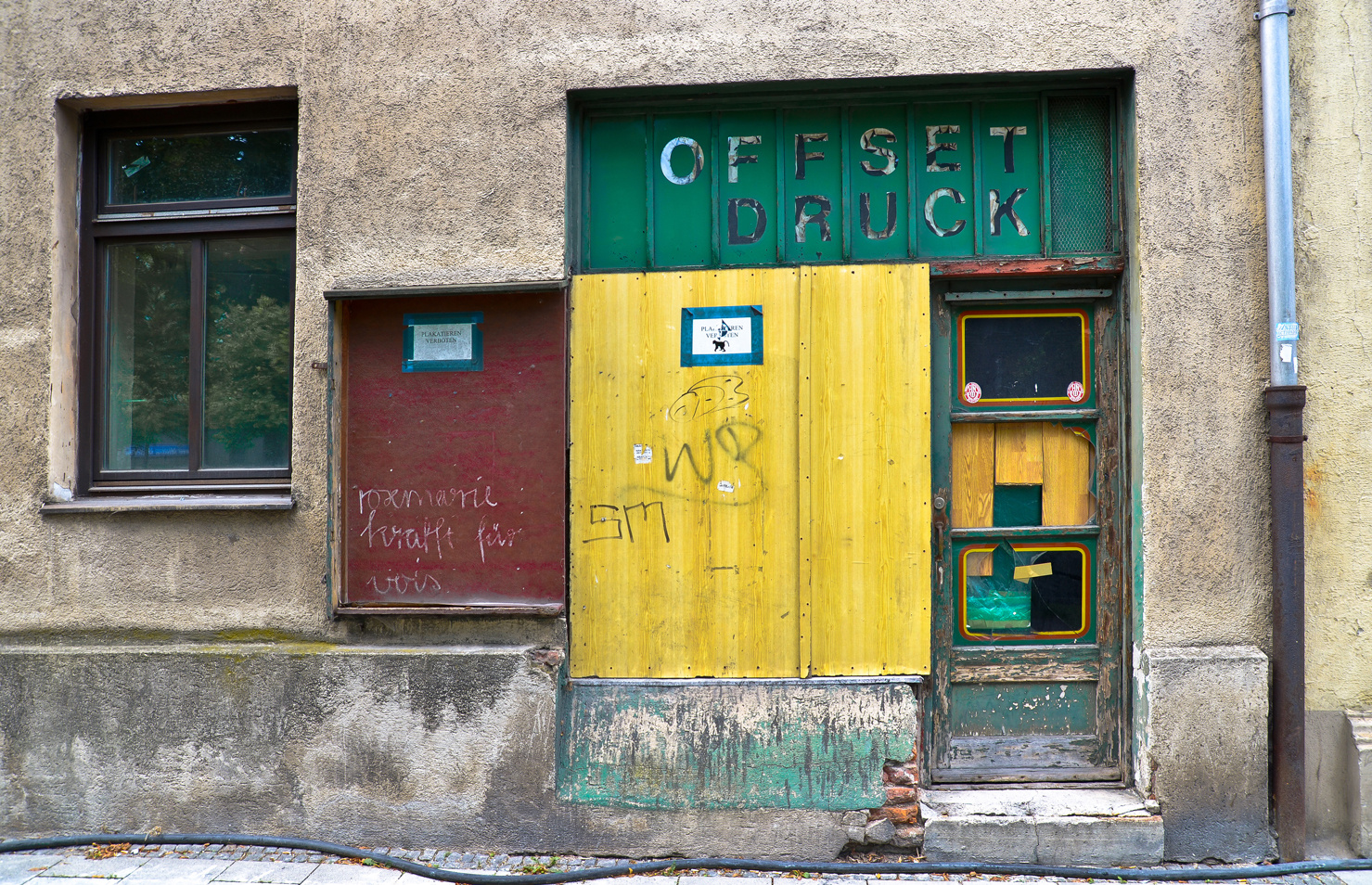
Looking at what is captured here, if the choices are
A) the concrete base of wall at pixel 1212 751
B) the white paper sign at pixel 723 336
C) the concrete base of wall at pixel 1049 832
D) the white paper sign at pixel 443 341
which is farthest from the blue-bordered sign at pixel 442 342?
the concrete base of wall at pixel 1212 751

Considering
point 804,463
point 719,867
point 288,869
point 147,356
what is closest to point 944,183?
point 804,463

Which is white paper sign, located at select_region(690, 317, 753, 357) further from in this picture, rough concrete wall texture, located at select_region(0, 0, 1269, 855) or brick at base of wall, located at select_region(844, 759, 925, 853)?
brick at base of wall, located at select_region(844, 759, 925, 853)

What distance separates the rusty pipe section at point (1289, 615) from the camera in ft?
12.1

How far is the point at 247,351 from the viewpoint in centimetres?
442

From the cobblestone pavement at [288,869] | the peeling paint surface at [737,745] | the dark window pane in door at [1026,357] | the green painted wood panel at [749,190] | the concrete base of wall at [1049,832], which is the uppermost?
the green painted wood panel at [749,190]

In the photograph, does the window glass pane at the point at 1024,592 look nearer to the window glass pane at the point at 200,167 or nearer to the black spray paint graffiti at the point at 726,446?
the black spray paint graffiti at the point at 726,446

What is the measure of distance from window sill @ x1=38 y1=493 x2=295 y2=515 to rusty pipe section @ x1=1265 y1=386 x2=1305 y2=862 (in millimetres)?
4607

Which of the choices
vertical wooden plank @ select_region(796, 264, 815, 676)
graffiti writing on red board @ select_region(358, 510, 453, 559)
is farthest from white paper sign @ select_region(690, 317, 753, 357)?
graffiti writing on red board @ select_region(358, 510, 453, 559)

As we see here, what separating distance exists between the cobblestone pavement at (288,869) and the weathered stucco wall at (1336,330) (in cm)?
103

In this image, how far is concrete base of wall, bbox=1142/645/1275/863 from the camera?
12.3ft

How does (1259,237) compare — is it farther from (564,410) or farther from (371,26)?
(371,26)

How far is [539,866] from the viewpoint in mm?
3775

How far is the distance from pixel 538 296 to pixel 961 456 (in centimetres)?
224

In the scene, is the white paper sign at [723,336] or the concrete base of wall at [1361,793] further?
the white paper sign at [723,336]
